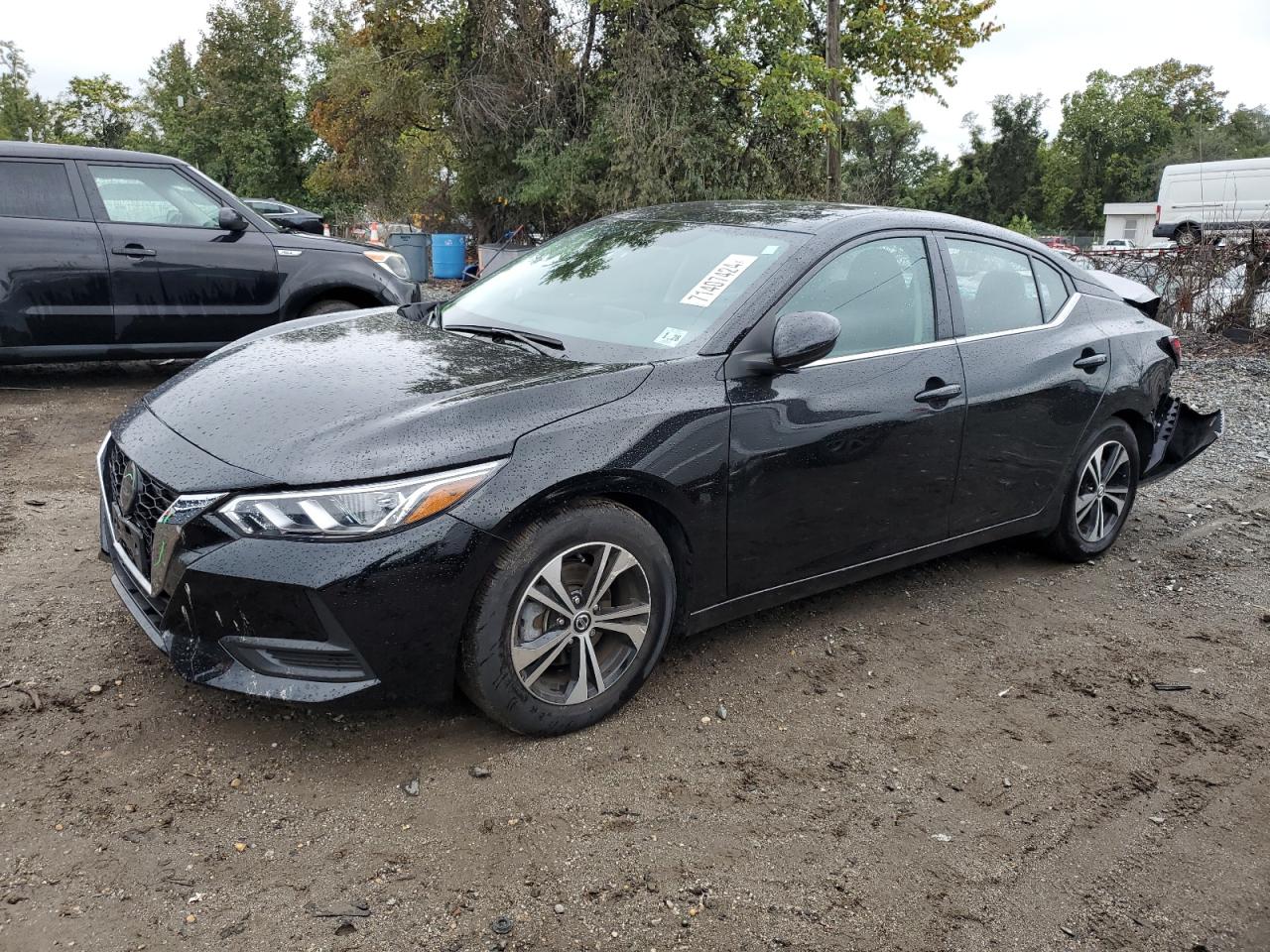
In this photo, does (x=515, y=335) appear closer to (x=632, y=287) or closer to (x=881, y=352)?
(x=632, y=287)

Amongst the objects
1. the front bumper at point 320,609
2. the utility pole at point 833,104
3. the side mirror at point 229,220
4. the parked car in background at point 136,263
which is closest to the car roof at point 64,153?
the parked car in background at point 136,263

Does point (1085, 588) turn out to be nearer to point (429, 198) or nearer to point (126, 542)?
point (126, 542)

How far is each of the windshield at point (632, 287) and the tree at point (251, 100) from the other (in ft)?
160

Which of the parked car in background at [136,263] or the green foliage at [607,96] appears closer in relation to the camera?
the parked car in background at [136,263]

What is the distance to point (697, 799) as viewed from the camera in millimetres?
2881

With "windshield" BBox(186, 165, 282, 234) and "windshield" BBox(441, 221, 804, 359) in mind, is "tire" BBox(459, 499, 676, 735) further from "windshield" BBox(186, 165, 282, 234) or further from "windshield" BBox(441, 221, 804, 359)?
"windshield" BBox(186, 165, 282, 234)

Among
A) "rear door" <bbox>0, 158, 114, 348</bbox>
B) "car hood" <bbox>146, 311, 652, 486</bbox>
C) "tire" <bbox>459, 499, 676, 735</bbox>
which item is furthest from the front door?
"rear door" <bbox>0, 158, 114, 348</bbox>

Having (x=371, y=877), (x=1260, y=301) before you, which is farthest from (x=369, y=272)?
(x=1260, y=301)

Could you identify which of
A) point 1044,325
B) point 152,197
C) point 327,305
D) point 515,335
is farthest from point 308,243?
point 1044,325

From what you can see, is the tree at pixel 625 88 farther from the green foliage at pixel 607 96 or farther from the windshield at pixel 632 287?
the windshield at pixel 632 287

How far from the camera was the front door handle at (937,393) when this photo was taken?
12.8ft

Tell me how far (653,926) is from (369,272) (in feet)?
21.6

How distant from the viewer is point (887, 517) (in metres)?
3.91

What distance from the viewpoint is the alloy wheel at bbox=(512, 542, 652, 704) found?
9.78ft
